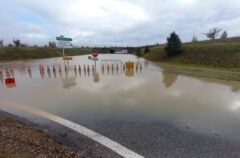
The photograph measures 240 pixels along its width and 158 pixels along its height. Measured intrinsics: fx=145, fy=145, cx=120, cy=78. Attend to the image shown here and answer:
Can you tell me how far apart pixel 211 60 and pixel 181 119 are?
22380mm

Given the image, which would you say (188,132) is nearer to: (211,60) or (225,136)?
(225,136)

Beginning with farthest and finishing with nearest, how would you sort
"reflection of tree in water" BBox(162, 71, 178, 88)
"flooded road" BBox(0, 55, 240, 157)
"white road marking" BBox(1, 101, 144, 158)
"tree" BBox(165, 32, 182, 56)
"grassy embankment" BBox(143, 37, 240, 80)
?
"tree" BBox(165, 32, 182, 56) < "grassy embankment" BBox(143, 37, 240, 80) < "reflection of tree in water" BBox(162, 71, 178, 88) < "flooded road" BBox(0, 55, 240, 157) < "white road marking" BBox(1, 101, 144, 158)

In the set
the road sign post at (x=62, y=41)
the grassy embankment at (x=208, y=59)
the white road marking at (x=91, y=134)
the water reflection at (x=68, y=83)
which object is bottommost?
the white road marking at (x=91, y=134)

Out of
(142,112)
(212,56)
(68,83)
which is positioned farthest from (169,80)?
(212,56)

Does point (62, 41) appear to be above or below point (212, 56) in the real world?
above

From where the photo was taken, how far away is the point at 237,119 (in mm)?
5035

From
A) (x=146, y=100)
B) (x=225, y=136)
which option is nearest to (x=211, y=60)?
(x=146, y=100)

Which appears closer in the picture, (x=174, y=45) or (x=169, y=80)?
(x=169, y=80)

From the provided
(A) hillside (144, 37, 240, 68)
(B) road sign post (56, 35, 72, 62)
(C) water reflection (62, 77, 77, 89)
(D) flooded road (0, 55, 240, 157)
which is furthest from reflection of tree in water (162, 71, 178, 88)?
(A) hillside (144, 37, 240, 68)

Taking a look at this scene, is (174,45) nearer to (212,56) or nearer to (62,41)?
(212,56)

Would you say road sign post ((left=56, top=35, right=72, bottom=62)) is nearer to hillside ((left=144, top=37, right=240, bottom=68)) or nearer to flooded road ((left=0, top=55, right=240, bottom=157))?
flooded road ((left=0, top=55, right=240, bottom=157))

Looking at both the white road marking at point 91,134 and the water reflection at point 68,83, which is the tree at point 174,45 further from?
the white road marking at point 91,134

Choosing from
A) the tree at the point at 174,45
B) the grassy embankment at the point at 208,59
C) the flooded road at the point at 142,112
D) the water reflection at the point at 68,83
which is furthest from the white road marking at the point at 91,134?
the tree at the point at 174,45

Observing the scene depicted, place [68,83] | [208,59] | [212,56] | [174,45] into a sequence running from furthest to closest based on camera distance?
[174,45]
[212,56]
[208,59]
[68,83]
